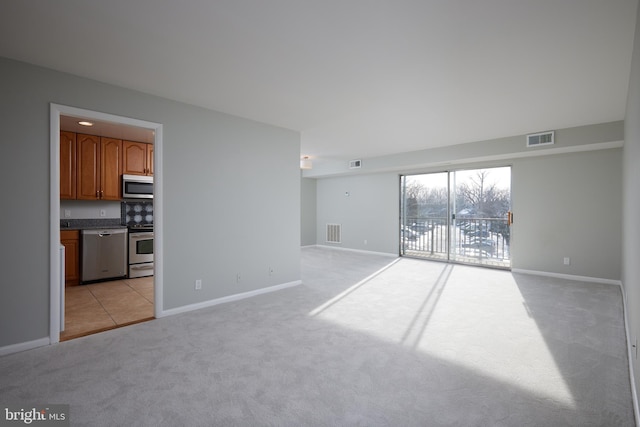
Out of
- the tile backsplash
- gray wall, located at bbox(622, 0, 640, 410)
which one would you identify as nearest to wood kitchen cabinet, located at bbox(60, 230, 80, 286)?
the tile backsplash

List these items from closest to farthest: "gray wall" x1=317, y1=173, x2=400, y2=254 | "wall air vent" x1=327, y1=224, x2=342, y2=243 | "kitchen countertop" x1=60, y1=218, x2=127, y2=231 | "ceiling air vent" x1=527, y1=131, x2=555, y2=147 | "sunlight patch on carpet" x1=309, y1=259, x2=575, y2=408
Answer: "sunlight patch on carpet" x1=309, y1=259, x2=575, y2=408
"ceiling air vent" x1=527, y1=131, x2=555, y2=147
"kitchen countertop" x1=60, y1=218, x2=127, y2=231
"gray wall" x1=317, y1=173, x2=400, y2=254
"wall air vent" x1=327, y1=224, x2=342, y2=243

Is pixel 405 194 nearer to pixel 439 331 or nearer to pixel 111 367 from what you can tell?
pixel 439 331

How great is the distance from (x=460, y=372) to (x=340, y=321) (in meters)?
1.31

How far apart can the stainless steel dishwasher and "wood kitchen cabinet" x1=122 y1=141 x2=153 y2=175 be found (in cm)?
105

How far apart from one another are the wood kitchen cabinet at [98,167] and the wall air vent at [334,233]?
17.6 ft

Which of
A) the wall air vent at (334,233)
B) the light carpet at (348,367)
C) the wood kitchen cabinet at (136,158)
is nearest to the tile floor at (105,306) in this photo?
the light carpet at (348,367)

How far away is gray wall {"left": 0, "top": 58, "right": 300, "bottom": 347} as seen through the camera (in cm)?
258

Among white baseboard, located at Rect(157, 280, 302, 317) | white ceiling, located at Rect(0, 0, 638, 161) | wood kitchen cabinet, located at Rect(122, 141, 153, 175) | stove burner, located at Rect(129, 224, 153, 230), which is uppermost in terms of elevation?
white ceiling, located at Rect(0, 0, 638, 161)

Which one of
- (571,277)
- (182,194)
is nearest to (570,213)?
(571,277)

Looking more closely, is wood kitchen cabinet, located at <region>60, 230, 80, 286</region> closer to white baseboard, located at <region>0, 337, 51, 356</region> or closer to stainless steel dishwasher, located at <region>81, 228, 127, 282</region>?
stainless steel dishwasher, located at <region>81, 228, 127, 282</region>

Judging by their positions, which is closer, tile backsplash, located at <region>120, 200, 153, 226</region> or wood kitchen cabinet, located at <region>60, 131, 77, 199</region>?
wood kitchen cabinet, located at <region>60, 131, 77, 199</region>

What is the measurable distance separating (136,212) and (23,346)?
11.4 ft

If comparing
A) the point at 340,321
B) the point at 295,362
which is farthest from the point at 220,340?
the point at 340,321

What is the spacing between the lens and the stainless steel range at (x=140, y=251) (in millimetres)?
5266
